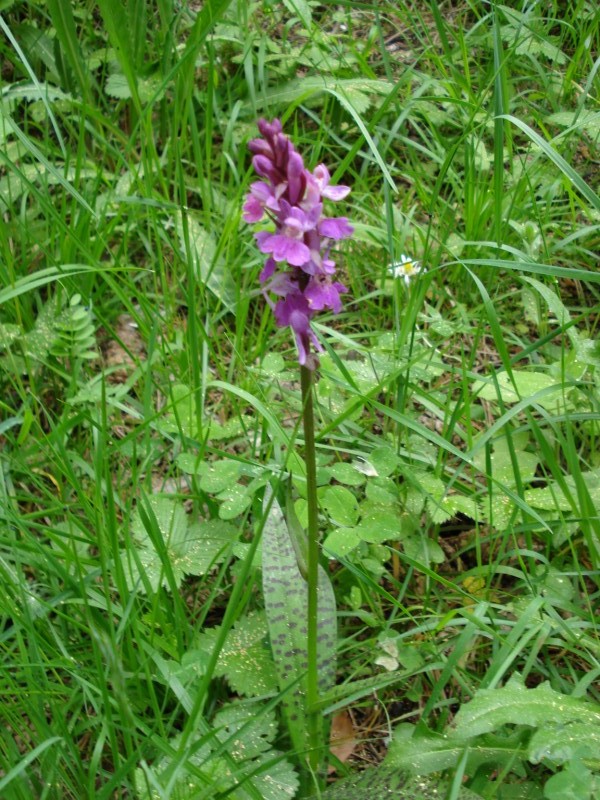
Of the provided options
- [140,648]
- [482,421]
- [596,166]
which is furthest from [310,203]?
[596,166]

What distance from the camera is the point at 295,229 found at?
1330 mm

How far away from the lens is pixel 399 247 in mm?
2609

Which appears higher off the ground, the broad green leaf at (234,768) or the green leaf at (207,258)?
the green leaf at (207,258)

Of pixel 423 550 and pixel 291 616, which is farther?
pixel 423 550

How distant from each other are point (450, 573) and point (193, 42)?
6.30ft

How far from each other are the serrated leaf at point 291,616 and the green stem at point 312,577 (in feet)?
0.14

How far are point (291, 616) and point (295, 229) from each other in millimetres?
904

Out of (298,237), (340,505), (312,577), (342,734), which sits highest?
(298,237)

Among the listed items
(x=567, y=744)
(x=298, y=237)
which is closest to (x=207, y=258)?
(x=298, y=237)

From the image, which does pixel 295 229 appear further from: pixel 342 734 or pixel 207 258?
pixel 207 258

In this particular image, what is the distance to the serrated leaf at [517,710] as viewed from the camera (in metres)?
1.45

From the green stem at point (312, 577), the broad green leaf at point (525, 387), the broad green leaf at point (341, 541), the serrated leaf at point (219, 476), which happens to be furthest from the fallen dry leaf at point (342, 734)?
the broad green leaf at point (525, 387)

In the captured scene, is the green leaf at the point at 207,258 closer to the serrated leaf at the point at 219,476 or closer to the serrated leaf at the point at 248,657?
the serrated leaf at the point at 219,476

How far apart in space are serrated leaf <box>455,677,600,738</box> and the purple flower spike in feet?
2.32
